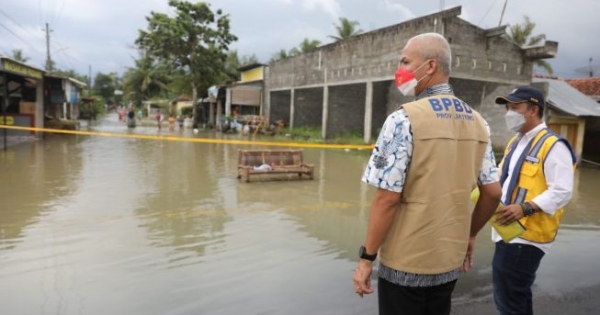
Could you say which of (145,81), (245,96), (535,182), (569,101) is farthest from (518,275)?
(145,81)

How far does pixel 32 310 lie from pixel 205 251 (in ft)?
6.15

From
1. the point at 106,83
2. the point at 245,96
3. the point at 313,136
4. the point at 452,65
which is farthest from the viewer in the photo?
the point at 106,83

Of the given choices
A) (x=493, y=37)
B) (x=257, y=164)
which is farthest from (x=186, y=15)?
(x=257, y=164)

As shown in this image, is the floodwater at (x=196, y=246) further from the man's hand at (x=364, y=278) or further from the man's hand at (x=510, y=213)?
the man's hand at (x=364, y=278)

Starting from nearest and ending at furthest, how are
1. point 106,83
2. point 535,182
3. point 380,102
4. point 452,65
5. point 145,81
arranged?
point 535,182, point 452,65, point 380,102, point 145,81, point 106,83

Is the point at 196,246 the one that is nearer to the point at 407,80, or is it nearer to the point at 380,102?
the point at 407,80

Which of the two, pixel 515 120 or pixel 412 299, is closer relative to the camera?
pixel 412 299

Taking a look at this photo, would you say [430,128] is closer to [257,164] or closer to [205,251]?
[205,251]

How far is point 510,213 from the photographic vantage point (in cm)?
262

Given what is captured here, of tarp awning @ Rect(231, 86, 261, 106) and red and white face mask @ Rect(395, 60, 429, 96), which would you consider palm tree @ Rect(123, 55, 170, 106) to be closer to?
tarp awning @ Rect(231, 86, 261, 106)

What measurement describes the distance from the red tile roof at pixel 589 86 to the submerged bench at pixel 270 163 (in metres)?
18.3

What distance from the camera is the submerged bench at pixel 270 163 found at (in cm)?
975

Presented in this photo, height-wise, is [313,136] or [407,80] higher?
[407,80]

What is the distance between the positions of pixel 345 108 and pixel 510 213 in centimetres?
2011
